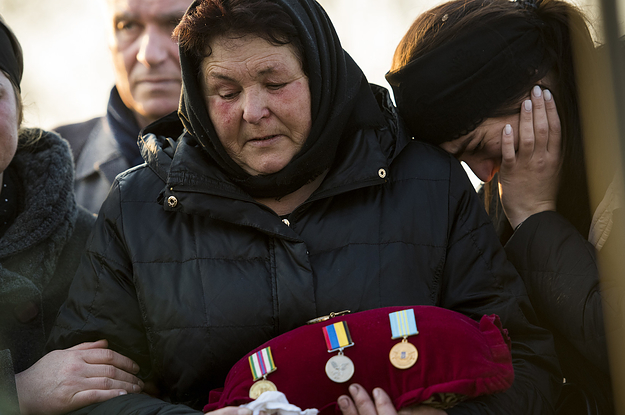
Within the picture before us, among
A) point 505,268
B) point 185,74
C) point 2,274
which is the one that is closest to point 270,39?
point 185,74

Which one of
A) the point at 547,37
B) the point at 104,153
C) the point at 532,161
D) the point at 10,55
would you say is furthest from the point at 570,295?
the point at 104,153

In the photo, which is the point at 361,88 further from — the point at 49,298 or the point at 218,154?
the point at 49,298

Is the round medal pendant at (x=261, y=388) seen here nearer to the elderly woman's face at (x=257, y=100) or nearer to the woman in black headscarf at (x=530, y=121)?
the elderly woman's face at (x=257, y=100)

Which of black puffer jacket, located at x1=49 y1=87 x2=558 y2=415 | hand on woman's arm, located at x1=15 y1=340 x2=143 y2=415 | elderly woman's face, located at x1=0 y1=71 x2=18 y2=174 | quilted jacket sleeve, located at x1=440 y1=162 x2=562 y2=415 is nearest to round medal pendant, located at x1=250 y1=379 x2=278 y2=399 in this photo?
black puffer jacket, located at x1=49 y1=87 x2=558 y2=415

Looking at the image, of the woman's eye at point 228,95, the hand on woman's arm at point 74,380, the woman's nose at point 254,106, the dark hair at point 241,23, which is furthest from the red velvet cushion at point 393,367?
the dark hair at point 241,23

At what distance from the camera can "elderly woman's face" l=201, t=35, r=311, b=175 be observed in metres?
1.81

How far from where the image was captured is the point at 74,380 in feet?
5.81

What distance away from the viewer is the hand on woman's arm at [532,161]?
6.89ft

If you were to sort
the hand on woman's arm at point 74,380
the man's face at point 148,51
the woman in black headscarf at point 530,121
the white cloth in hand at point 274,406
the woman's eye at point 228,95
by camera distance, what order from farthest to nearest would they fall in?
the man's face at point 148,51 → the woman in black headscarf at point 530,121 → the woman's eye at point 228,95 → the hand on woman's arm at point 74,380 → the white cloth in hand at point 274,406

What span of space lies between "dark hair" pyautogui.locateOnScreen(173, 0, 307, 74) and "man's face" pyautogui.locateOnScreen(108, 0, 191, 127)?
1252 millimetres

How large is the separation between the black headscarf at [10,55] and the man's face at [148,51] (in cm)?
71

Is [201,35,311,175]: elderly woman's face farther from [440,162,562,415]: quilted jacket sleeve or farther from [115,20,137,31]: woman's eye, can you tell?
[115,20,137,31]: woman's eye

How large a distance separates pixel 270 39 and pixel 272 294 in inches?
29.5

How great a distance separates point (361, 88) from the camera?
2.08 m
